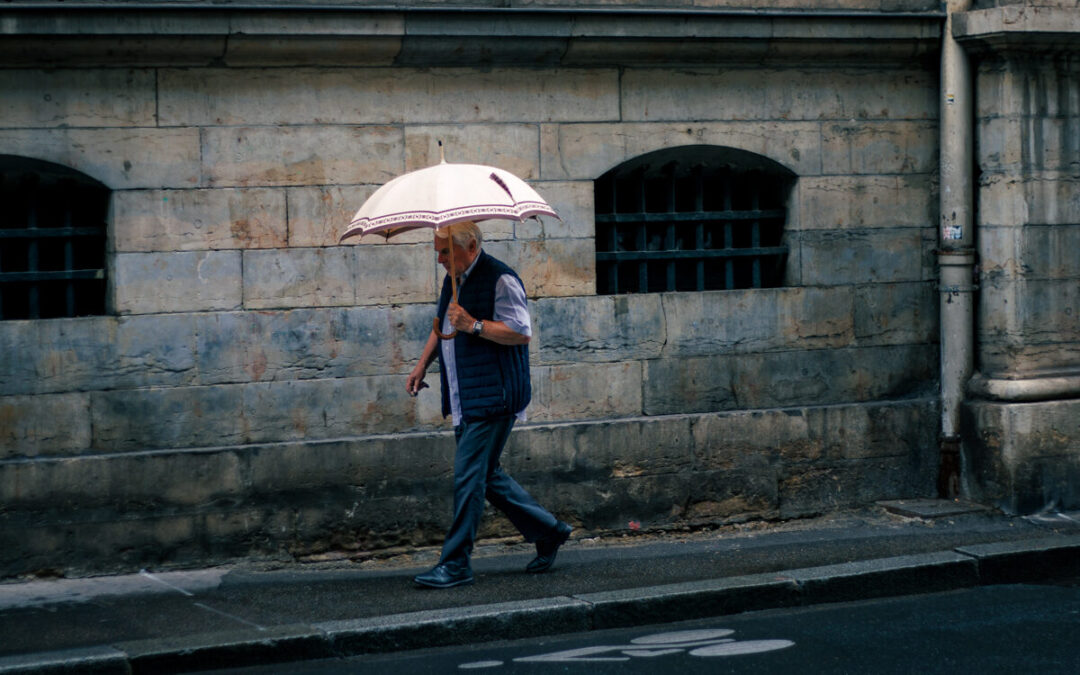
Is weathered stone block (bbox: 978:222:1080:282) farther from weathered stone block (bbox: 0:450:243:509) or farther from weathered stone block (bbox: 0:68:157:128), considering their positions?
weathered stone block (bbox: 0:68:157:128)

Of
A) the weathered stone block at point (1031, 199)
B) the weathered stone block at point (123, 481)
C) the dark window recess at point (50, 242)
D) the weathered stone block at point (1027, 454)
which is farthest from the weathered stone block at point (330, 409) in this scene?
the weathered stone block at point (1031, 199)

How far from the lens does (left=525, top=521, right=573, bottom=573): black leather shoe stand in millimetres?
7242

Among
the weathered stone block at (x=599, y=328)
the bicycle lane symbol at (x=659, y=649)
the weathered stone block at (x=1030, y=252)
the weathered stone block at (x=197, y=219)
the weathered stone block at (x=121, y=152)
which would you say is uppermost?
the weathered stone block at (x=121, y=152)

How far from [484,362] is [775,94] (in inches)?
121

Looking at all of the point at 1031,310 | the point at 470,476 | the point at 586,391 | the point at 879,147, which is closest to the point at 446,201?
the point at 470,476

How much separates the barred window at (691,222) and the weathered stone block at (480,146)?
582 millimetres

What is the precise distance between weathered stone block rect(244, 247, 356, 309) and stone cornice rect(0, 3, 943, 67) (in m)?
1.07

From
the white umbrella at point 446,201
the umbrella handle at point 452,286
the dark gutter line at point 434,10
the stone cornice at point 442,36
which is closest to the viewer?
the white umbrella at point 446,201

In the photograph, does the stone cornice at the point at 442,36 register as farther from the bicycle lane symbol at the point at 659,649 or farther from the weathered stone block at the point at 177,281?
the bicycle lane symbol at the point at 659,649

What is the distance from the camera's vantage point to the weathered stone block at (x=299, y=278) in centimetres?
789

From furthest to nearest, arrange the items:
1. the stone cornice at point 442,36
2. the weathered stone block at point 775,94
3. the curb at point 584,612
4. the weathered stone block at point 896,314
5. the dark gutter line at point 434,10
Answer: the weathered stone block at point 896,314
the weathered stone block at point 775,94
the stone cornice at point 442,36
the dark gutter line at point 434,10
the curb at point 584,612

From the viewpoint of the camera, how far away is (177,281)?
7754 mm

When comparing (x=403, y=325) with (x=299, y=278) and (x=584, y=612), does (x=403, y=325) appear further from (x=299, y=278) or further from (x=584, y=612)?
(x=584, y=612)

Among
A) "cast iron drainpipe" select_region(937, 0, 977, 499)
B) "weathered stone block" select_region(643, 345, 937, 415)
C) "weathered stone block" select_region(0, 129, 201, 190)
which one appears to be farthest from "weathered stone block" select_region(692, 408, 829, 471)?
"weathered stone block" select_region(0, 129, 201, 190)
